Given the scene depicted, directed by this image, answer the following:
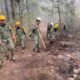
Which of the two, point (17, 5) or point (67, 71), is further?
point (17, 5)

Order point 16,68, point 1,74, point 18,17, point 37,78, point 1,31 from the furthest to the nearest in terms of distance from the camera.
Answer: point 18,17, point 1,31, point 16,68, point 1,74, point 37,78

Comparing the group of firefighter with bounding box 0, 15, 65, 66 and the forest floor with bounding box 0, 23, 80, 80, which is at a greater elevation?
the group of firefighter with bounding box 0, 15, 65, 66

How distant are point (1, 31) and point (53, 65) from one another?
2628 mm

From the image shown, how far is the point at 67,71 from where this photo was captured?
30.1 ft

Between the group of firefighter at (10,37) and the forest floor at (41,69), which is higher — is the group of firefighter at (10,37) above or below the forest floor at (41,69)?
above

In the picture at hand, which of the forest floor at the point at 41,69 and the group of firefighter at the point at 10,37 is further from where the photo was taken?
the group of firefighter at the point at 10,37

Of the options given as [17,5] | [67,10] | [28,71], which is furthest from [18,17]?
[28,71]

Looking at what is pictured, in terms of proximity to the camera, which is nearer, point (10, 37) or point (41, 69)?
point (41, 69)

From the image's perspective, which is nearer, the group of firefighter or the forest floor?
the forest floor

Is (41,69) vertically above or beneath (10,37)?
beneath

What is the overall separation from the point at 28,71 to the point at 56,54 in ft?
11.8

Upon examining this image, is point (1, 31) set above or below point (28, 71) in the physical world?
above

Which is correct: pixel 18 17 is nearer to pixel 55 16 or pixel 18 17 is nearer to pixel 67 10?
pixel 67 10

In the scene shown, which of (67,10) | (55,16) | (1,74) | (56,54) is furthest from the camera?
(55,16)
